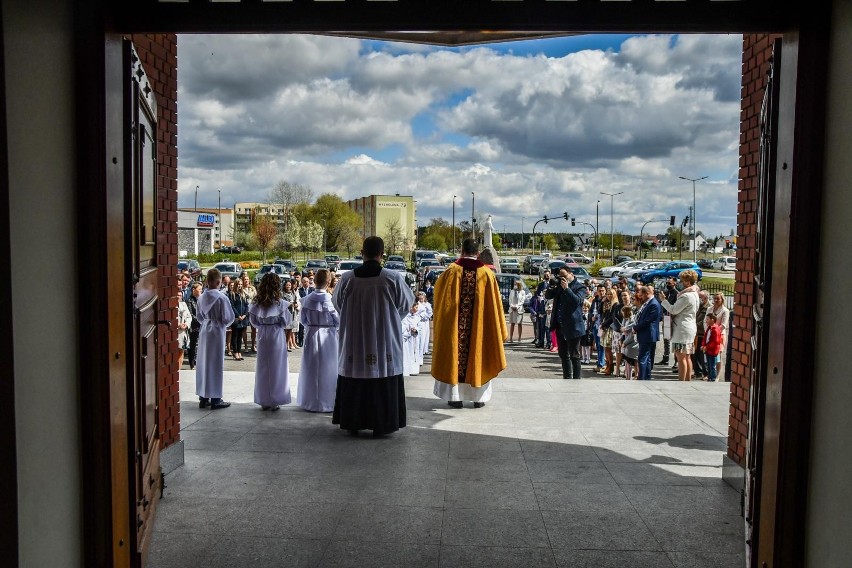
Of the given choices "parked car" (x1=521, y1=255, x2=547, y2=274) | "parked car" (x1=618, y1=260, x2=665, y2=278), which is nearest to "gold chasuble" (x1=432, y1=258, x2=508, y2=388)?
"parked car" (x1=618, y1=260, x2=665, y2=278)

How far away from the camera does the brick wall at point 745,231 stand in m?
5.33

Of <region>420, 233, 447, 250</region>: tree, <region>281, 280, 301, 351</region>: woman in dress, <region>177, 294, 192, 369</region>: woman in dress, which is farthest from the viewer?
<region>420, 233, 447, 250</region>: tree

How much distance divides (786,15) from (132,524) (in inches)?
143

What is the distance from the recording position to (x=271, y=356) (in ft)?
28.3

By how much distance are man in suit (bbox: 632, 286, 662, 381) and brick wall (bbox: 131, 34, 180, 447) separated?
846cm

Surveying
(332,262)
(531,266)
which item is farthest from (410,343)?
(531,266)

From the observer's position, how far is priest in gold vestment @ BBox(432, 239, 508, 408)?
8.73 meters

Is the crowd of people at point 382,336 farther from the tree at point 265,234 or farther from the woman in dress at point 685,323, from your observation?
the tree at point 265,234

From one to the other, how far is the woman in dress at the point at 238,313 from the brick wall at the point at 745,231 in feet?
41.0

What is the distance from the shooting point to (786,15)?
303 centimetres

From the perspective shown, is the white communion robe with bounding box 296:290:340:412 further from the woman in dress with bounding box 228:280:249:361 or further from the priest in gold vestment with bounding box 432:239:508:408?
the woman in dress with bounding box 228:280:249:361

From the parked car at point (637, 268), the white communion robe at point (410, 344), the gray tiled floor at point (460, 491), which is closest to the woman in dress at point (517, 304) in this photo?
the white communion robe at point (410, 344)

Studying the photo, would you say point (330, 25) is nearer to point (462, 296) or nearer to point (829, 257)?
point (829, 257)

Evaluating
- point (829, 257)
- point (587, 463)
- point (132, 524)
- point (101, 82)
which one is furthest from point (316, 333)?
point (829, 257)
